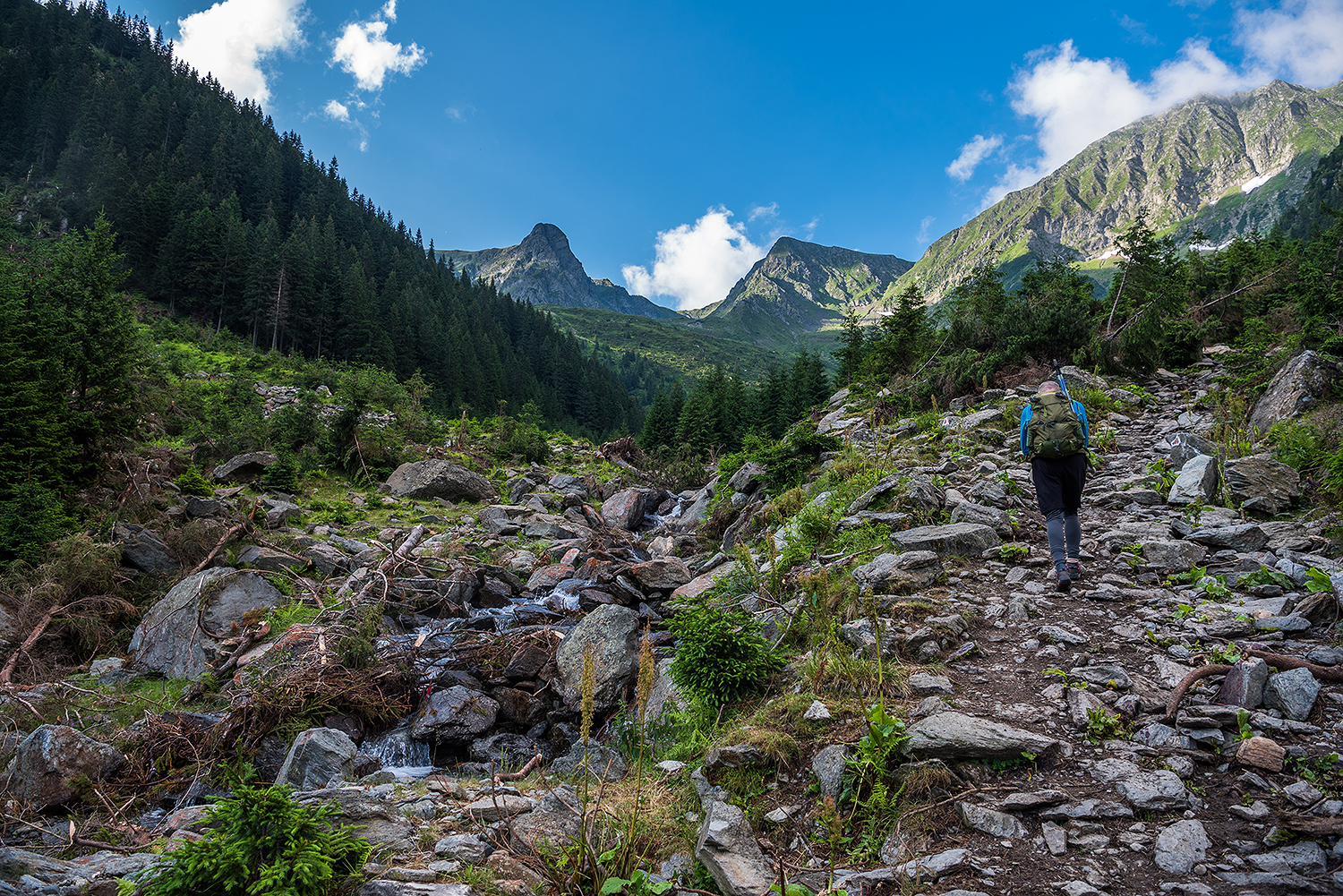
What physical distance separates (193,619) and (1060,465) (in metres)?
14.2

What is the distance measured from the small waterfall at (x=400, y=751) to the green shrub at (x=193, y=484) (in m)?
9.66

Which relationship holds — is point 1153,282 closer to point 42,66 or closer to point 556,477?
point 556,477

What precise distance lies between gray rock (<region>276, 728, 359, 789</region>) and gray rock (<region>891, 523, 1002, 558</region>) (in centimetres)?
784

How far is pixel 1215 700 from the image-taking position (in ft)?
13.4

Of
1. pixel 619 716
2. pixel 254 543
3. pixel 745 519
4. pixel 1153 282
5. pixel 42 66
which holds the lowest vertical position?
pixel 619 716

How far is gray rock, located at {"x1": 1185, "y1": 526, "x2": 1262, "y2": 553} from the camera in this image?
20.5 ft

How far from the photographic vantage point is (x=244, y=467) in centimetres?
1791

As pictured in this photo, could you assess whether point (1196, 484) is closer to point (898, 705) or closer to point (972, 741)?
point (898, 705)

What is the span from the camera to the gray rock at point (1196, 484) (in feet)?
25.6

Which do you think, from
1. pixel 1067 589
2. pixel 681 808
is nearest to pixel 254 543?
pixel 681 808

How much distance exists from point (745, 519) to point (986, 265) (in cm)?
1708

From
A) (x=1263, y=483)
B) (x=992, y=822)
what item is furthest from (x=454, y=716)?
(x=1263, y=483)

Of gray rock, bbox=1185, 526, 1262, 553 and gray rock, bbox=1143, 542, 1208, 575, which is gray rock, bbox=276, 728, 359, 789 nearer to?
gray rock, bbox=1143, 542, 1208, 575

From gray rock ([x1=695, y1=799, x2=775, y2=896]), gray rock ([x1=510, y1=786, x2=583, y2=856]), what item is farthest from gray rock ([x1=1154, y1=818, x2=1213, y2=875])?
gray rock ([x1=510, y1=786, x2=583, y2=856])
